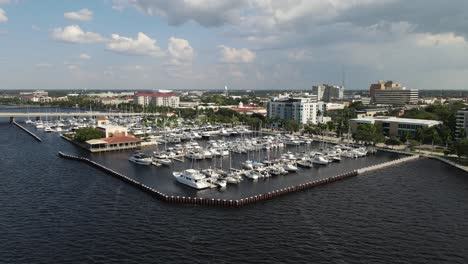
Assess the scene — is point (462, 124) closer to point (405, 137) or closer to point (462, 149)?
point (405, 137)

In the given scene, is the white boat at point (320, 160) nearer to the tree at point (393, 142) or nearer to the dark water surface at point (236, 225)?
the dark water surface at point (236, 225)

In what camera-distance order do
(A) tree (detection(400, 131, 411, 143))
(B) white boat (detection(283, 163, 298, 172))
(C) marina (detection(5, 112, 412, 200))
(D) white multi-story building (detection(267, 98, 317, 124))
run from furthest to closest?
(D) white multi-story building (detection(267, 98, 317, 124)), (A) tree (detection(400, 131, 411, 143)), (B) white boat (detection(283, 163, 298, 172)), (C) marina (detection(5, 112, 412, 200))

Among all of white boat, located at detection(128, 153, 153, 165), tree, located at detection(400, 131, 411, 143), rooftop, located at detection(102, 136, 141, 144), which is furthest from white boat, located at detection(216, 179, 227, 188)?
tree, located at detection(400, 131, 411, 143)

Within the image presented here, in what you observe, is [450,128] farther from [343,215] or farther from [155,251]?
[155,251]

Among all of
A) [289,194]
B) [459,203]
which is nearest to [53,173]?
[289,194]

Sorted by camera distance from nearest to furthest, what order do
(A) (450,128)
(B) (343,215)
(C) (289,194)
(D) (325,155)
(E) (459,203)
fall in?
1. (B) (343,215)
2. (E) (459,203)
3. (C) (289,194)
4. (D) (325,155)
5. (A) (450,128)

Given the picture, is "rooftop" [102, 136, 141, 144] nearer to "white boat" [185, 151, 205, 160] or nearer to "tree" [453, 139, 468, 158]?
"white boat" [185, 151, 205, 160]
